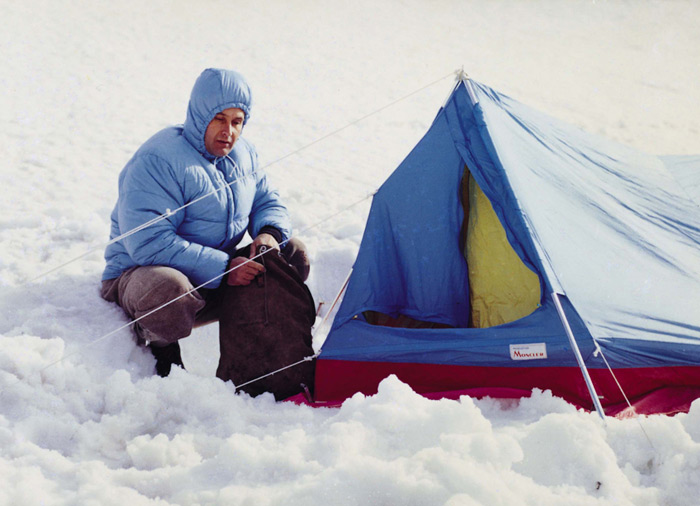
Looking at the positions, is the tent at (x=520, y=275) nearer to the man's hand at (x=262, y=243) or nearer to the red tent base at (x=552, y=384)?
the red tent base at (x=552, y=384)

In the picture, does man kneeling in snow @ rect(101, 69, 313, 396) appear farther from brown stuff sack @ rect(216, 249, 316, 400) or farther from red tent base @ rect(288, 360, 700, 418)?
red tent base @ rect(288, 360, 700, 418)

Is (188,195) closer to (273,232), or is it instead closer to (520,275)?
(273,232)

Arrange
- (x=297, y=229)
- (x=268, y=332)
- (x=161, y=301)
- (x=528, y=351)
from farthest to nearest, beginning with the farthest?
(x=297, y=229)
(x=268, y=332)
(x=161, y=301)
(x=528, y=351)

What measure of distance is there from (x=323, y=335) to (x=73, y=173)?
2.46 meters

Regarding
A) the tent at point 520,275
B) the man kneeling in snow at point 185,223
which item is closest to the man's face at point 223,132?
the man kneeling in snow at point 185,223

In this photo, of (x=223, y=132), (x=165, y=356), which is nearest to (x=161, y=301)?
(x=165, y=356)

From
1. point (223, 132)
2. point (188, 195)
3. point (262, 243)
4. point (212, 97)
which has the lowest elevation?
point (262, 243)

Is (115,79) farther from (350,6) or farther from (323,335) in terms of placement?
(350,6)

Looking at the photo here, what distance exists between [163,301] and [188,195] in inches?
17.4

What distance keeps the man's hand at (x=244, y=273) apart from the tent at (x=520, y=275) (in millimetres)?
393

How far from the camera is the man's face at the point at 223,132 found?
101 inches

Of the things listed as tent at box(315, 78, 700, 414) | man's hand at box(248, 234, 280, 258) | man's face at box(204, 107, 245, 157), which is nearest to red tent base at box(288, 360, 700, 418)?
tent at box(315, 78, 700, 414)

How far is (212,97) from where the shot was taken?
2.49 m

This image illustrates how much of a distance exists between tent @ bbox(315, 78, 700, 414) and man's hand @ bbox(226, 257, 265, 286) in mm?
393
